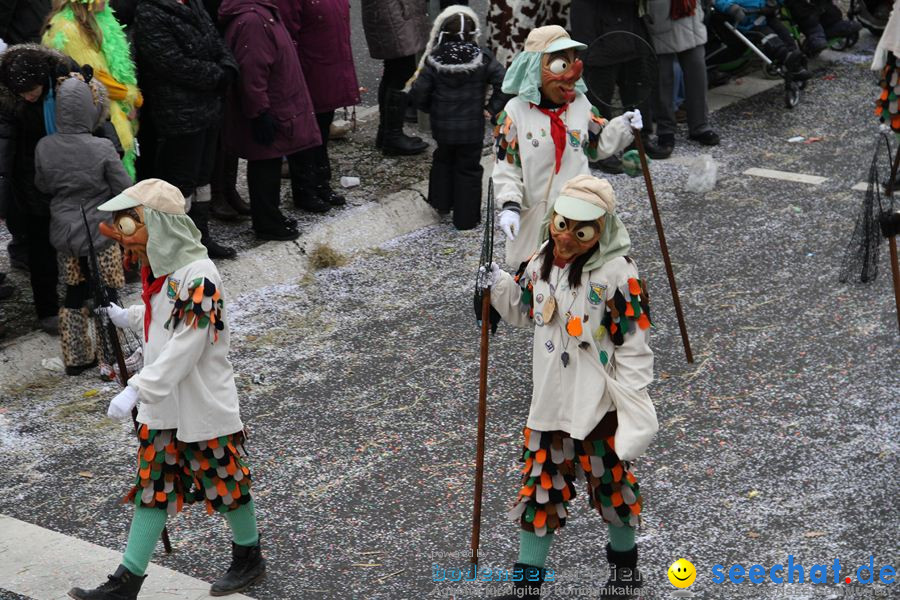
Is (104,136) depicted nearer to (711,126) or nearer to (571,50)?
(571,50)

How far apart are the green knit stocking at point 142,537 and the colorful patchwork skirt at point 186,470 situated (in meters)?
0.04

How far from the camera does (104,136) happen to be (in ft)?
24.5

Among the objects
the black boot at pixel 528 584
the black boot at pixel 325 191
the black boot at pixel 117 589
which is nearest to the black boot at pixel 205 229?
the black boot at pixel 325 191

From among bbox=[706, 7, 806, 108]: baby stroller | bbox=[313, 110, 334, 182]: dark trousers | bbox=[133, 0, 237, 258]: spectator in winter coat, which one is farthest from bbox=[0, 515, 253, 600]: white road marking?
bbox=[706, 7, 806, 108]: baby stroller

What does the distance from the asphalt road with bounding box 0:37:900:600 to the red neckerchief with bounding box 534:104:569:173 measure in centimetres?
129

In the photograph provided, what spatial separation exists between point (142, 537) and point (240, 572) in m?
0.47

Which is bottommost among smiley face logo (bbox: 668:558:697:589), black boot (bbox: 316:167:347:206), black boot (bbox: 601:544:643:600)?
smiley face logo (bbox: 668:558:697:589)

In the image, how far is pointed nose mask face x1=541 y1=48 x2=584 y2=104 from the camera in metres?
6.57

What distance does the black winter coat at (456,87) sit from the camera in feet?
29.6

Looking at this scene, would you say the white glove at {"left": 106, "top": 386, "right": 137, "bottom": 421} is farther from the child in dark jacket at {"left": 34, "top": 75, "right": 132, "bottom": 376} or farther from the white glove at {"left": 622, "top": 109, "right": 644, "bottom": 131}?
the white glove at {"left": 622, "top": 109, "right": 644, "bottom": 131}

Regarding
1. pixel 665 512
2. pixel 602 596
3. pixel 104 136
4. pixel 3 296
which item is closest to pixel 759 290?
pixel 665 512

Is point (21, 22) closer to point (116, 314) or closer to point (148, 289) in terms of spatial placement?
point (116, 314)

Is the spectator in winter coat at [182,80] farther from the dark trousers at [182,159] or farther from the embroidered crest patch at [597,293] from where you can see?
the embroidered crest patch at [597,293]

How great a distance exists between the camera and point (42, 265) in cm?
752
